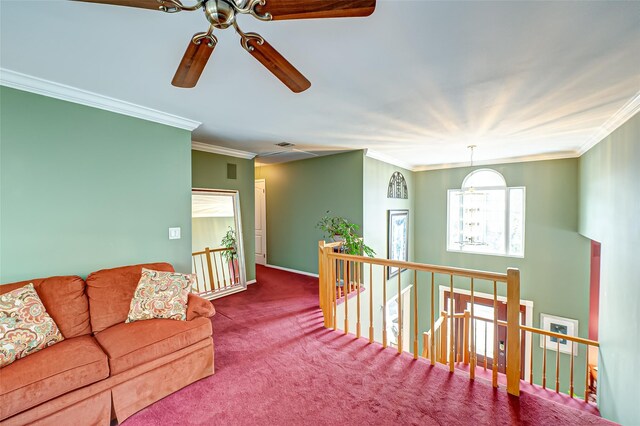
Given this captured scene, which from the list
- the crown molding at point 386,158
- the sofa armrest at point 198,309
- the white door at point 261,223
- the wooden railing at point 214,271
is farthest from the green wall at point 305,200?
the sofa armrest at point 198,309

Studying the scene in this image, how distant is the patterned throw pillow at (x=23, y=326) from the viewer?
5.24 ft

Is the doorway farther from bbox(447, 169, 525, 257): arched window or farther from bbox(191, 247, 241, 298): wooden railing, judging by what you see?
bbox(447, 169, 525, 257): arched window

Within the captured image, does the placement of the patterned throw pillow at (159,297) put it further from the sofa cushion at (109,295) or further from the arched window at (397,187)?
the arched window at (397,187)

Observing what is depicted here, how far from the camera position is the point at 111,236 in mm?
2535

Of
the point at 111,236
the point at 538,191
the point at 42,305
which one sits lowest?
the point at 42,305

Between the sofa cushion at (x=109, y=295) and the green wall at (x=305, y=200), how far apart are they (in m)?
3.15

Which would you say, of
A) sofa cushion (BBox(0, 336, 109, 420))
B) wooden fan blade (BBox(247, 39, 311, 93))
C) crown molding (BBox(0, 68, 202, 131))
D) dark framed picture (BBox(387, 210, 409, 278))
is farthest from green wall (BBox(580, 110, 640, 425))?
crown molding (BBox(0, 68, 202, 131))

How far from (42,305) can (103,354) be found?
0.63 metres

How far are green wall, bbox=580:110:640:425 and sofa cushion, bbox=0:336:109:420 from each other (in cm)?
414

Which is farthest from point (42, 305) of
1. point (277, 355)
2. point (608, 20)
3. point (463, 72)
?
point (608, 20)

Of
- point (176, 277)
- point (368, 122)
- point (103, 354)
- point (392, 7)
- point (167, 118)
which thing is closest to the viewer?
point (392, 7)

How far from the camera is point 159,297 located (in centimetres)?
224

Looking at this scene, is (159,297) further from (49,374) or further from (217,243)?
(217,243)

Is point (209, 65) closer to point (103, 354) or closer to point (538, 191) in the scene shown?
point (103, 354)
